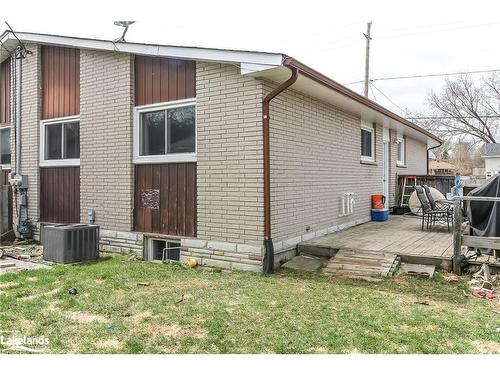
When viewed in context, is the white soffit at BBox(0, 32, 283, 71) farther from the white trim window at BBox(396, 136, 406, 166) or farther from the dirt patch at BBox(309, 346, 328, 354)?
the white trim window at BBox(396, 136, 406, 166)

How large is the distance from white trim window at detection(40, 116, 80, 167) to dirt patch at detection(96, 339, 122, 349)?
552 centimetres

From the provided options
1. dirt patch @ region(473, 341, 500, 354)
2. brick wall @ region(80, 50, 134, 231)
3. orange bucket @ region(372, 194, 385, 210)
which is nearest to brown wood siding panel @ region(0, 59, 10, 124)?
brick wall @ region(80, 50, 134, 231)

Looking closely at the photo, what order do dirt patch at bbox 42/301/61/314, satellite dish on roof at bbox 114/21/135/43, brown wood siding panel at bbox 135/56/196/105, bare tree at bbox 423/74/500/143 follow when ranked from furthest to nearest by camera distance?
bare tree at bbox 423/74/500/143
satellite dish on roof at bbox 114/21/135/43
brown wood siding panel at bbox 135/56/196/105
dirt patch at bbox 42/301/61/314

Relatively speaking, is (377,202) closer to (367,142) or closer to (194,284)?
(367,142)

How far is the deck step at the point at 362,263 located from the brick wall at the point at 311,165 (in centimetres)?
89

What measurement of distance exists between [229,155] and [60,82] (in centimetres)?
482

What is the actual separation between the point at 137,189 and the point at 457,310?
213 inches

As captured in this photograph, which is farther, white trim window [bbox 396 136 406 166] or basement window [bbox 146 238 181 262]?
white trim window [bbox 396 136 406 166]

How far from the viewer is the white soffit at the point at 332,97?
220 inches

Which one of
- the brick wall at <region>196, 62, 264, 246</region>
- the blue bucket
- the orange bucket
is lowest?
the blue bucket

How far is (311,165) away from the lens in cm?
730

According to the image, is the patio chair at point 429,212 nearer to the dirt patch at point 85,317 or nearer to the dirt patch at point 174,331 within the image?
the dirt patch at point 174,331

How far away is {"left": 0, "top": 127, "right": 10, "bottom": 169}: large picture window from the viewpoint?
9.62 meters

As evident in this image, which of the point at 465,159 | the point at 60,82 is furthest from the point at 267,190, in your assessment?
the point at 465,159
